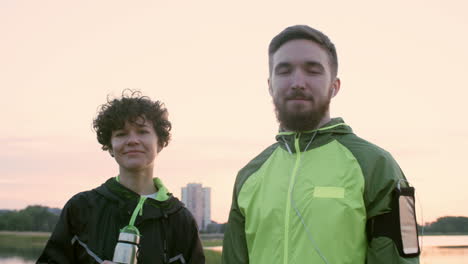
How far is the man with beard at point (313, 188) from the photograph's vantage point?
2609mm

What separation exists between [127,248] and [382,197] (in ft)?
6.30

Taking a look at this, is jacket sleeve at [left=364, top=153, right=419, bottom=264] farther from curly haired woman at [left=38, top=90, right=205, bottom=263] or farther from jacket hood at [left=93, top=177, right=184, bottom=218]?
jacket hood at [left=93, top=177, right=184, bottom=218]

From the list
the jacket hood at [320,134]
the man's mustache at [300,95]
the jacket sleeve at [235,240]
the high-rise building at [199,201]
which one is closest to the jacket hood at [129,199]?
the jacket sleeve at [235,240]

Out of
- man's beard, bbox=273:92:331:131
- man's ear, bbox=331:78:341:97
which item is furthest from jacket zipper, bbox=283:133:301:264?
man's ear, bbox=331:78:341:97

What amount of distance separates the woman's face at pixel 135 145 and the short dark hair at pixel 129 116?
0.21 feet

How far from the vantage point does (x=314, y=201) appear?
2.76 meters

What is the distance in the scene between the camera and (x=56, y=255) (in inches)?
154

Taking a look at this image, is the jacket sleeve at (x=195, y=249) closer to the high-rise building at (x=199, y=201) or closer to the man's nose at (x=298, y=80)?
the man's nose at (x=298, y=80)

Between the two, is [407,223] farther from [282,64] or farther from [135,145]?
[135,145]

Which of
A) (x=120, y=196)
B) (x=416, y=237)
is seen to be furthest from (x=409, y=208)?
(x=120, y=196)

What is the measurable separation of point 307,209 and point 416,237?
587 mm

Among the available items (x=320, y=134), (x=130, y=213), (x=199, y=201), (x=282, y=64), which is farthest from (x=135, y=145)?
(x=199, y=201)

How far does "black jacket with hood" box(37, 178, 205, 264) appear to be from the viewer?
12.9 feet

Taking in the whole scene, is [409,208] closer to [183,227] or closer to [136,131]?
[183,227]
